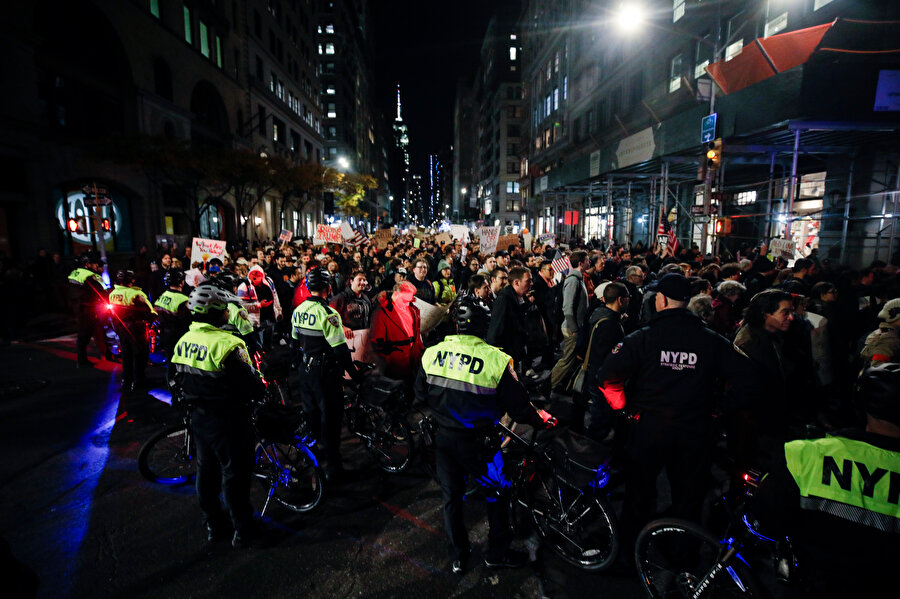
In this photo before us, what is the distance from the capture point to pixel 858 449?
76.4 inches

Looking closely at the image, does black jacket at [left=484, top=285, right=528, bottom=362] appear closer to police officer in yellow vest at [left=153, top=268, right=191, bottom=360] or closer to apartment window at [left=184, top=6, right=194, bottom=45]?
police officer in yellow vest at [left=153, top=268, right=191, bottom=360]

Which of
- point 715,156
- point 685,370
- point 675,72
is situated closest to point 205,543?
point 685,370

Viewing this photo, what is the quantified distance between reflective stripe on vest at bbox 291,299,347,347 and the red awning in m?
14.6

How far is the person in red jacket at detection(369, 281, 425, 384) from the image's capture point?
624 cm

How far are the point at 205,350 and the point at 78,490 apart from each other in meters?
2.81

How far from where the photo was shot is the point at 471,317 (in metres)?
3.30

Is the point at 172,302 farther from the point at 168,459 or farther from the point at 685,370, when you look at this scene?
the point at 685,370

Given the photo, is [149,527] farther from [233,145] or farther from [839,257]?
[233,145]

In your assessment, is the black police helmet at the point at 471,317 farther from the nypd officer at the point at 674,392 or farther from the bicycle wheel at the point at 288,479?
the bicycle wheel at the point at 288,479

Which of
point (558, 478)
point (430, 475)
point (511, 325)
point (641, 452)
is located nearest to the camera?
point (641, 452)

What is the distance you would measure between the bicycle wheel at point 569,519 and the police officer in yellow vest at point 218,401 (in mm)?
2329

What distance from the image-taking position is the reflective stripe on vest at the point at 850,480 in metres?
1.89

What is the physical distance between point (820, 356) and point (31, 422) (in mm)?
10533

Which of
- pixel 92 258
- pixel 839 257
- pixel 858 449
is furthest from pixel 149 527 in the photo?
pixel 839 257
